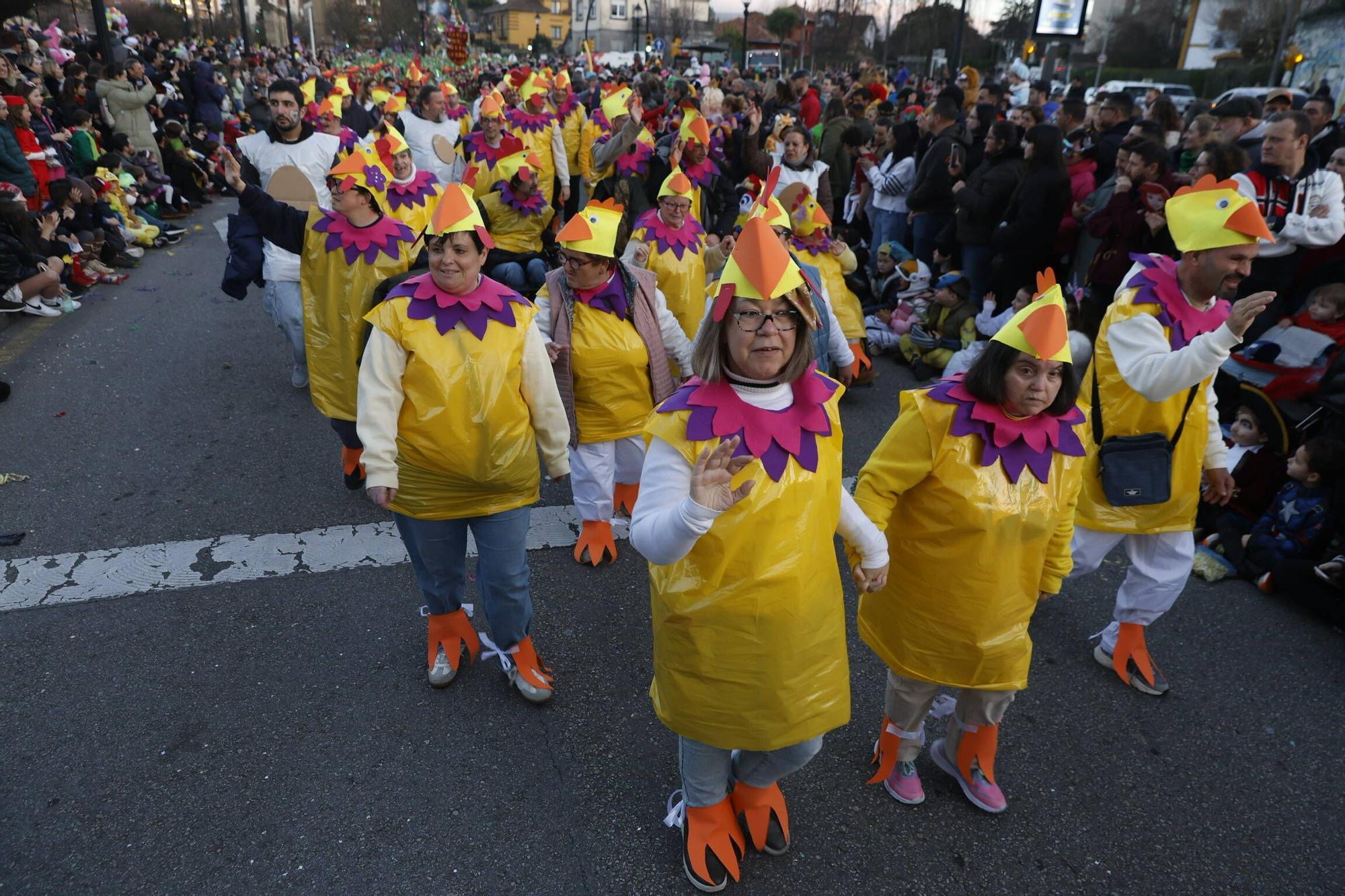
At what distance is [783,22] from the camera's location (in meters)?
59.7

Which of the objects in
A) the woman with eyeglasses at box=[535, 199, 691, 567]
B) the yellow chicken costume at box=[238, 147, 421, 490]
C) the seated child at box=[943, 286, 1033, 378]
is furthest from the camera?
the seated child at box=[943, 286, 1033, 378]

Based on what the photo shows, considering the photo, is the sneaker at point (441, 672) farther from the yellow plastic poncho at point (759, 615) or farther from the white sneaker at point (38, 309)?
the white sneaker at point (38, 309)

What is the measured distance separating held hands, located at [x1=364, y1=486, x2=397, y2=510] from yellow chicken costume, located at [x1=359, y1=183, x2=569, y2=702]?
0.05 feet

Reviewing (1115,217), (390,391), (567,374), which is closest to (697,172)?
(1115,217)

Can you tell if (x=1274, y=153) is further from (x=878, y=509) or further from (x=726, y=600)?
(x=726, y=600)

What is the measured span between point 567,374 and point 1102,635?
2704mm

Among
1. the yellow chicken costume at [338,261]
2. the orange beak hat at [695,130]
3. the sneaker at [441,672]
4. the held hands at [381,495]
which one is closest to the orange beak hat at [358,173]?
the yellow chicken costume at [338,261]

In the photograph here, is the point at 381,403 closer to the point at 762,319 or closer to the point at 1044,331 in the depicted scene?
the point at 762,319

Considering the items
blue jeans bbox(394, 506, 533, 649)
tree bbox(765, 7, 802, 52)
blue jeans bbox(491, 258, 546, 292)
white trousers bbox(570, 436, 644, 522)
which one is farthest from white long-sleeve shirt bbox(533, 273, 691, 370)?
tree bbox(765, 7, 802, 52)

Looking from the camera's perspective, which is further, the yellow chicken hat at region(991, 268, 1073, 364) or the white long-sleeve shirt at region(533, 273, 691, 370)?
the white long-sleeve shirt at region(533, 273, 691, 370)

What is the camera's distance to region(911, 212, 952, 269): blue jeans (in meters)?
8.77

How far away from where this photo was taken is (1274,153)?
5.08m

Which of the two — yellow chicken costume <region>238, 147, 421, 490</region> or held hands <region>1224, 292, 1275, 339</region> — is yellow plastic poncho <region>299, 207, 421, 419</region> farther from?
held hands <region>1224, 292, 1275, 339</region>

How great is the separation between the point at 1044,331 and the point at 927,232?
6.96 m
